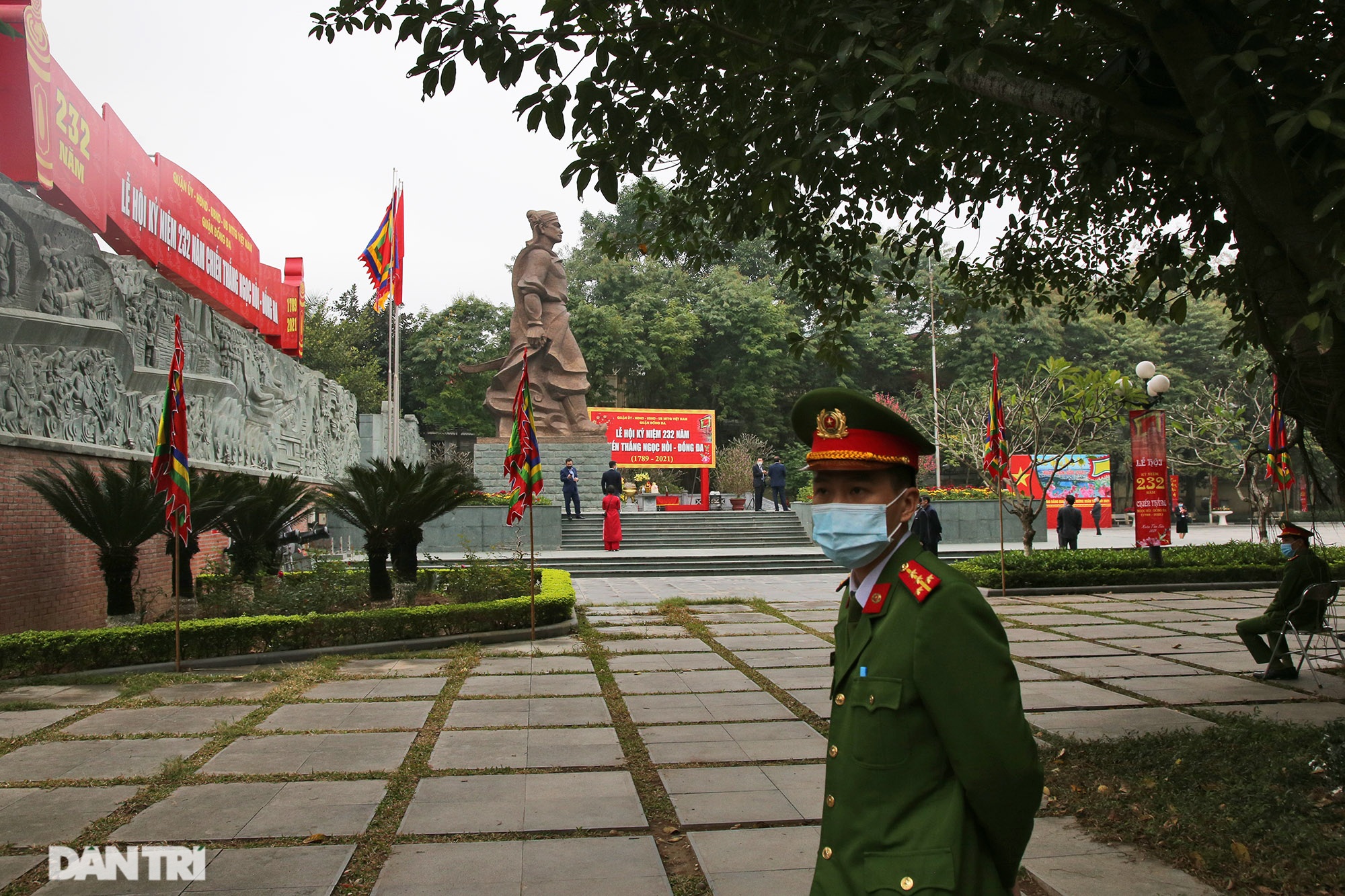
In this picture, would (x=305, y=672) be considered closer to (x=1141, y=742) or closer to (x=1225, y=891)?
(x=1141, y=742)

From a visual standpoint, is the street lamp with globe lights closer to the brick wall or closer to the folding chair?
the folding chair

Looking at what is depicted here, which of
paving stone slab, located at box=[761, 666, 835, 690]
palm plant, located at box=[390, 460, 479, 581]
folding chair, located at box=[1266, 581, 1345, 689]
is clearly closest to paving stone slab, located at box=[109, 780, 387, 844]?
paving stone slab, located at box=[761, 666, 835, 690]

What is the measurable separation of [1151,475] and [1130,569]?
1.46 meters

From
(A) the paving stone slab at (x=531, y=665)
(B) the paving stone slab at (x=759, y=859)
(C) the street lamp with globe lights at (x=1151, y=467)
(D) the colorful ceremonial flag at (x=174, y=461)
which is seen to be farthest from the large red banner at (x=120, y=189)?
(C) the street lamp with globe lights at (x=1151, y=467)

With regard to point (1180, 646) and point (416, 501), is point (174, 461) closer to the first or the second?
point (416, 501)

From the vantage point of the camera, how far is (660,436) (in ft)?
104

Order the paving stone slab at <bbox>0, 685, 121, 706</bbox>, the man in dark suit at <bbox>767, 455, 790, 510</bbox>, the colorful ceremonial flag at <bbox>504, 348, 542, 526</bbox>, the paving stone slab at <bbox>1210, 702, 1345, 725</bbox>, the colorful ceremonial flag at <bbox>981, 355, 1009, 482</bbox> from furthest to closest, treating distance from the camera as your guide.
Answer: the man in dark suit at <bbox>767, 455, 790, 510</bbox> → the colorful ceremonial flag at <bbox>981, 355, 1009, 482</bbox> → the colorful ceremonial flag at <bbox>504, 348, 542, 526</bbox> → the paving stone slab at <bbox>0, 685, 121, 706</bbox> → the paving stone slab at <bbox>1210, 702, 1345, 725</bbox>

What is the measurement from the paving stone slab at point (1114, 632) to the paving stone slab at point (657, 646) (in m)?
3.88

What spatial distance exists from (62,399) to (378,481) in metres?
3.33

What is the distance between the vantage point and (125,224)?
16156mm

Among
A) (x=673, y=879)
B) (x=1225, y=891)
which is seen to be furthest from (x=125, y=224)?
(x=1225, y=891)

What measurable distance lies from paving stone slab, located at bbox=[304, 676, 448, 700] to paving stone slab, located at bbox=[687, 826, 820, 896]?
375cm

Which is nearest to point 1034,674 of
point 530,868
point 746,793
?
point 746,793

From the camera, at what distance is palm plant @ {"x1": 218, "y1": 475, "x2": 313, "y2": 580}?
11906 mm
